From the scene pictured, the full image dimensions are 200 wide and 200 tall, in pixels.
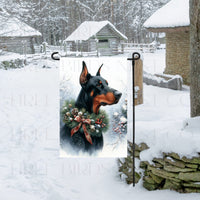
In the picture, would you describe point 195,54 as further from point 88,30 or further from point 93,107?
point 88,30

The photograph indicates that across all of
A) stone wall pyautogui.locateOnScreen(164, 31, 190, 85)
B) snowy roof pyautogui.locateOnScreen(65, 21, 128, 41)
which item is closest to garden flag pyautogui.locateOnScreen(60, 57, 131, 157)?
stone wall pyautogui.locateOnScreen(164, 31, 190, 85)

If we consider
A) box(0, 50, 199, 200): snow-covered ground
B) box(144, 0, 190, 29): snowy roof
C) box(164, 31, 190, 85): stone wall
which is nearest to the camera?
box(0, 50, 199, 200): snow-covered ground

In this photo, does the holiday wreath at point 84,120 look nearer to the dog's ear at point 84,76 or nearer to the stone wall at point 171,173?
the dog's ear at point 84,76

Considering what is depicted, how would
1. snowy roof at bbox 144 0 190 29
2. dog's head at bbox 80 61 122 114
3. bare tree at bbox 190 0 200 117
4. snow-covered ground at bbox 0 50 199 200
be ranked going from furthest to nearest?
1. snowy roof at bbox 144 0 190 29
2. snow-covered ground at bbox 0 50 199 200
3. bare tree at bbox 190 0 200 117
4. dog's head at bbox 80 61 122 114

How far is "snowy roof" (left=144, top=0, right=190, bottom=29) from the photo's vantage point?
453 inches

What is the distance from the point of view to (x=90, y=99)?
3.43m

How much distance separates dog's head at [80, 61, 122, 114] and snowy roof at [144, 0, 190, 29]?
8.75m

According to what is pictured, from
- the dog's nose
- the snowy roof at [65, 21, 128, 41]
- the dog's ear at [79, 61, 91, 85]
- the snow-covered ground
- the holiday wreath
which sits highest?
the snowy roof at [65, 21, 128, 41]

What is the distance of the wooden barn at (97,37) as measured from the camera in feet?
82.4

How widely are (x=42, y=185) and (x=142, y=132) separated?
5.55ft

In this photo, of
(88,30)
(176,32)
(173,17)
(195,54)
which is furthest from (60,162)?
(88,30)

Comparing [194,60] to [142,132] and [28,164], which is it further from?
[28,164]

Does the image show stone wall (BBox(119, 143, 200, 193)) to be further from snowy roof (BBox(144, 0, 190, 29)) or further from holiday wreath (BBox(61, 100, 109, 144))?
snowy roof (BBox(144, 0, 190, 29))

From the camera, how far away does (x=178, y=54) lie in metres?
12.8
